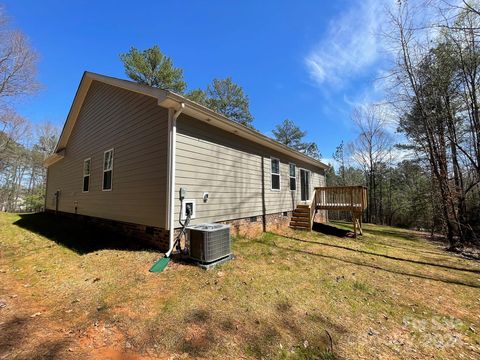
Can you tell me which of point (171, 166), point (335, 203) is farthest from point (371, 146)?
point (171, 166)

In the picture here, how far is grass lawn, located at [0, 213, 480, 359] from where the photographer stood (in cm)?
257

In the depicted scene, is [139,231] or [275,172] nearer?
[139,231]

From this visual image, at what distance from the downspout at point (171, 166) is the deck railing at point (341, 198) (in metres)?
7.34

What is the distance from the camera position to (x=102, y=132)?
27.4 ft

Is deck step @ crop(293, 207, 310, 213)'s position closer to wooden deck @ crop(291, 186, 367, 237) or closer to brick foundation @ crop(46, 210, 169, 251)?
wooden deck @ crop(291, 186, 367, 237)

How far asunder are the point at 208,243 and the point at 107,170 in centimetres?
514

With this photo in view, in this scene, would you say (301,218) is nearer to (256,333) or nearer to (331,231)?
(331,231)

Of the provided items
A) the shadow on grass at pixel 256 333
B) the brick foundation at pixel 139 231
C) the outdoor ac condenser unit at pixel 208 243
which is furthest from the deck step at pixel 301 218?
the shadow on grass at pixel 256 333

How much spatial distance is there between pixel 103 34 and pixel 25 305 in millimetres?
10366

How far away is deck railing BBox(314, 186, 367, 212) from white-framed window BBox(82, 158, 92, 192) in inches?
389

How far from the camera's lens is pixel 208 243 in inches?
183

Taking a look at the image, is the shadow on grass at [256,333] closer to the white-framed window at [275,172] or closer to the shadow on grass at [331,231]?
the white-framed window at [275,172]

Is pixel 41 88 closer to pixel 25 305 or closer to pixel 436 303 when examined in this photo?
pixel 25 305

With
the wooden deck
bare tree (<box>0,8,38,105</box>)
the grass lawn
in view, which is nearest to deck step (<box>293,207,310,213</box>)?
the wooden deck
